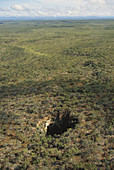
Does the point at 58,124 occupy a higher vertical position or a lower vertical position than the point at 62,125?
higher

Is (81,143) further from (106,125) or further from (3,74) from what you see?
(3,74)

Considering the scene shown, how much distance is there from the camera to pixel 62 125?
2245cm

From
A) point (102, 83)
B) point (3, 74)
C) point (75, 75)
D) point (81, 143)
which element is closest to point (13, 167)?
point (81, 143)

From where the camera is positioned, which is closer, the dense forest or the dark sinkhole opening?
the dense forest

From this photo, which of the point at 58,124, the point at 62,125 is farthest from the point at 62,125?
the point at 58,124

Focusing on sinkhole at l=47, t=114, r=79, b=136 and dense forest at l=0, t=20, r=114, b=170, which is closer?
dense forest at l=0, t=20, r=114, b=170

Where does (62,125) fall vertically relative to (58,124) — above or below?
below

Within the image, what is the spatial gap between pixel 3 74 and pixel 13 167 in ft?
124

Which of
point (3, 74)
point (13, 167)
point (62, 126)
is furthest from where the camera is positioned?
point (3, 74)

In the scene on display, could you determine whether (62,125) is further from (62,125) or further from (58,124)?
(58,124)

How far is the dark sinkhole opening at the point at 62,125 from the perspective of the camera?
21.5m

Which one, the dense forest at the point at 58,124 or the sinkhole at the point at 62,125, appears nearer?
the dense forest at the point at 58,124

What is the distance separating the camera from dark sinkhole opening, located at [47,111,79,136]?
21.5 metres

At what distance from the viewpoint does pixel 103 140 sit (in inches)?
711
